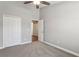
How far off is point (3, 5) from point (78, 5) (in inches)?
150

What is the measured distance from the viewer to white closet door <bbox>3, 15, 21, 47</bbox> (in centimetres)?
483

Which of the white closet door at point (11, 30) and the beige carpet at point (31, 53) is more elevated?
the white closet door at point (11, 30)

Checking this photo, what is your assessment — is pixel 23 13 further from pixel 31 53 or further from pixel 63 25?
pixel 31 53

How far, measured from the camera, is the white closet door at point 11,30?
483cm

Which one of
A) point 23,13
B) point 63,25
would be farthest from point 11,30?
point 63,25

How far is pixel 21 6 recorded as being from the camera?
18.5 ft

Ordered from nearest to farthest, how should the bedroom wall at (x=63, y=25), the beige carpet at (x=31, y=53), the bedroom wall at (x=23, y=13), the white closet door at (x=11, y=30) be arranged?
the beige carpet at (x=31, y=53), the bedroom wall at (x=63, y=25), the white closet door at (x=11, y=30), the bedroom wall at (x=23, y=13)

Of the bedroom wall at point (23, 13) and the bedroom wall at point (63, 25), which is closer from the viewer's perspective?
the bedroom wall at point (63, 25)

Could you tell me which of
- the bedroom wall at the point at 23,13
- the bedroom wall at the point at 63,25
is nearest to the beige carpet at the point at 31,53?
the bedroom wall at the point at 63,25

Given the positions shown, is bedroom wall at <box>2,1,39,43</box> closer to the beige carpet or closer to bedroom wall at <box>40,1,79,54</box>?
bedroom wall at <box>40,1,79,54</box>

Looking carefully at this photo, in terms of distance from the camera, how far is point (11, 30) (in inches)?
204

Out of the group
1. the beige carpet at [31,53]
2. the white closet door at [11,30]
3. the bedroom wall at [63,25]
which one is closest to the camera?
the beige carpet at [31,53]

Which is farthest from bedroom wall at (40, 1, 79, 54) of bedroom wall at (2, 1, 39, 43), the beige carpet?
bedroom wall at (2, 1, 39, 43)

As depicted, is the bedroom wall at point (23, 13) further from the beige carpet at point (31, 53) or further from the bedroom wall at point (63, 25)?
the beige carpet at point (31, 53)
